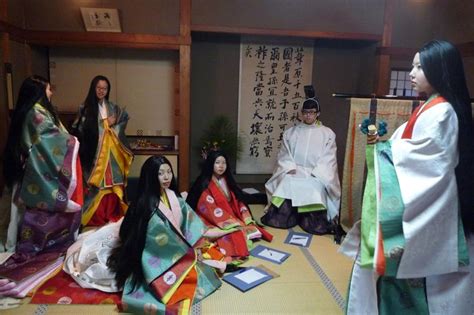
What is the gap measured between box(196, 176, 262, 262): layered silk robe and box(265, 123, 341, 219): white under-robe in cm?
72

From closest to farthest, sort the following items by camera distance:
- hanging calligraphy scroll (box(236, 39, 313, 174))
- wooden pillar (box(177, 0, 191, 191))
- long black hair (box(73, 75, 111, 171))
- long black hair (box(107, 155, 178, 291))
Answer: long black hair (box(107, 155, 178, 291)) < long black hair (box(73, 75, 111, 171)) < wooden pillar (box(177, 0, 191, 191)) < hanging calligraphy scroll (box(236, 39, 313, 174))

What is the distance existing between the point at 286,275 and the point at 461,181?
67.3 inches

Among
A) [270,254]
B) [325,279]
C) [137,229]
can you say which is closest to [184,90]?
[270,254]

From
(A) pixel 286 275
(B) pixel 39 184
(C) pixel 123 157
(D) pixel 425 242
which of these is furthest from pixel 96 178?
(D) pixel 425 242

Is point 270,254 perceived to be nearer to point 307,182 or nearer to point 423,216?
point 307,182

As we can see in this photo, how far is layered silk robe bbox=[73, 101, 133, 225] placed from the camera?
425cm

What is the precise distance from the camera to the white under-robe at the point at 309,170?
4531 millimetres

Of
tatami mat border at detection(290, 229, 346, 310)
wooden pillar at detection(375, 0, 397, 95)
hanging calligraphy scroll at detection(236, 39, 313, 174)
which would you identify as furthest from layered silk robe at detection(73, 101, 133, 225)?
wooden pillar at detection(375, 0, 397, 95)

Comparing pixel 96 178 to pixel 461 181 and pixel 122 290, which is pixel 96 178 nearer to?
pixel 122 290

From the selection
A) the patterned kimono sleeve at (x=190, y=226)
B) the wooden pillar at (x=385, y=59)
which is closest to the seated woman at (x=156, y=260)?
the patterned kimono sleeve at (x=190, y=226)

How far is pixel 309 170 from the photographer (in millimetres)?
4828

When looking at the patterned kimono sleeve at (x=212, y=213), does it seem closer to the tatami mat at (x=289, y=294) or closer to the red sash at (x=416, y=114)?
the tatami mat at (x=289, y=294)

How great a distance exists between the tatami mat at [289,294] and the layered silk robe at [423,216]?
0.81 meters

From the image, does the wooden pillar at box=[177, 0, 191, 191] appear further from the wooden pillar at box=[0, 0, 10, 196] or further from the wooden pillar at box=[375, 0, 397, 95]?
the wooden pillar at box=[375, 0, 397, 95]
